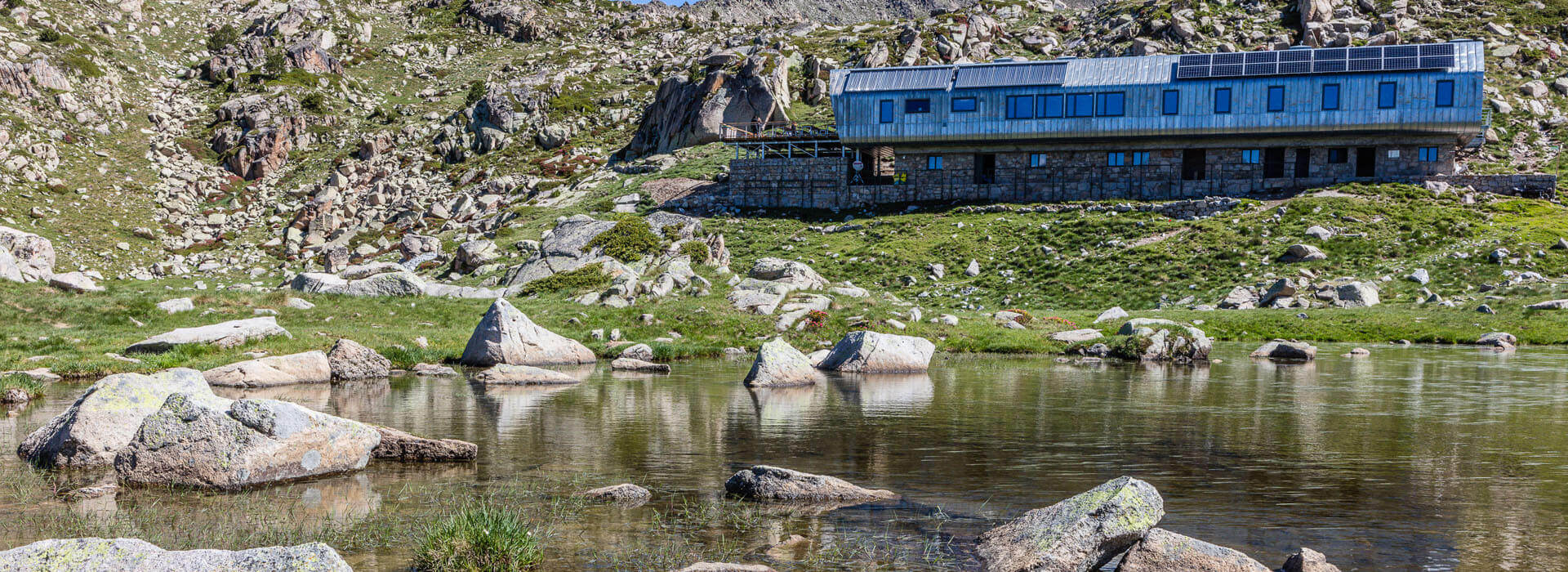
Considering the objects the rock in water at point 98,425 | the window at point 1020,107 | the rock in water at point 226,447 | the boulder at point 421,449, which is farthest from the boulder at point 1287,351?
the window at point 1020,107

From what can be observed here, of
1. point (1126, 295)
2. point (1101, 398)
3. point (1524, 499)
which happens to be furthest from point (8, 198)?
point (1524, 499)

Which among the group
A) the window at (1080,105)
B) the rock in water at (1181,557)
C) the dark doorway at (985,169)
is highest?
the window at (1080,105)

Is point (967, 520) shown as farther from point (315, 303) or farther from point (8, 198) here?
point (8, 198)

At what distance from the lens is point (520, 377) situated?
84.0 feet


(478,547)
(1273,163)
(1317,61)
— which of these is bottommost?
(478,547)

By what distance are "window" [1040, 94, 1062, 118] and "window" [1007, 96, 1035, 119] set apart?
0.77 metres

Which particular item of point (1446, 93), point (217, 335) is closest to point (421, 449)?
point (217, 335)

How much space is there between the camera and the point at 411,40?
13650 cm

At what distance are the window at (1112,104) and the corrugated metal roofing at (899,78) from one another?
10.5 m

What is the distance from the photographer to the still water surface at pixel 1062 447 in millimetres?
10781

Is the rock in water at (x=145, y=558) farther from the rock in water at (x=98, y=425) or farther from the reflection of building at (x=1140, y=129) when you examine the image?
the reflection of building at (x=1140, y=129)

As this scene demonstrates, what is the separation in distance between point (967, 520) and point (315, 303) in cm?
3239

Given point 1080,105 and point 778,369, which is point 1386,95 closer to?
point 1080,105

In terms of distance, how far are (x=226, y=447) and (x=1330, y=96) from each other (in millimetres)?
68640
